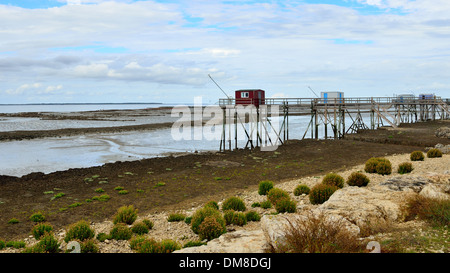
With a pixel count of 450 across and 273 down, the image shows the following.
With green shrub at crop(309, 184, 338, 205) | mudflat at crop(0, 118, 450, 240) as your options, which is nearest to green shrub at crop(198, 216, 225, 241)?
green shrub at crop(309, 184, 338, 205)

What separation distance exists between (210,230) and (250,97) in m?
34.9

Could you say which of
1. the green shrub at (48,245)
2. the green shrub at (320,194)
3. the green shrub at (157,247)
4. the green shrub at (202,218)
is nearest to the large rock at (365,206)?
the green shrub at (320,194)

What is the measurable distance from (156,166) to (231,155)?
791cm

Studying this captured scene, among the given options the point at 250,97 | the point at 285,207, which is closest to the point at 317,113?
the point at 250,97

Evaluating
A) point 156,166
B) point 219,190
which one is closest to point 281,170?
point 219,190

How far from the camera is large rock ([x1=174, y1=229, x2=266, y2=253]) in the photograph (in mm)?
7293

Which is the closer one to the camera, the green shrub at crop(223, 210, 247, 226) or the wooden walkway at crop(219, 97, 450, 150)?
the green shrub at crop(223, 210, 247, 226)

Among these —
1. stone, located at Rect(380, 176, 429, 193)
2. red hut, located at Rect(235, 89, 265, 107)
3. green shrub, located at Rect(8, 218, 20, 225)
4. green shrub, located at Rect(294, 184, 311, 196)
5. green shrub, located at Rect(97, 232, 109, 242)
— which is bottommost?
green shrub, located at Rect(8, 218, 20, 225)

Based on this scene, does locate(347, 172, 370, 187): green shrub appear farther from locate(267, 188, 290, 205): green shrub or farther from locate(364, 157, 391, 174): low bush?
locate(267, 188, 290, 205): green shrub

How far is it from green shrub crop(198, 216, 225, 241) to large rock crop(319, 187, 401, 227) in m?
3.33

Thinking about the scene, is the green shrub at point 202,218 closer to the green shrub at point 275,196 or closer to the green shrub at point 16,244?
the green shrub at point 275,196

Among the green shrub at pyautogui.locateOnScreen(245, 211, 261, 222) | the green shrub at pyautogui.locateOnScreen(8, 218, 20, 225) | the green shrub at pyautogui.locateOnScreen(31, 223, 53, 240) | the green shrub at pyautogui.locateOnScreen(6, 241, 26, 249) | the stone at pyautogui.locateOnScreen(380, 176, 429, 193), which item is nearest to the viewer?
the green shrub at pyautogui.locateOnScreen(6, 241, 26, 249)
